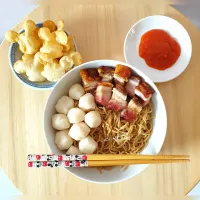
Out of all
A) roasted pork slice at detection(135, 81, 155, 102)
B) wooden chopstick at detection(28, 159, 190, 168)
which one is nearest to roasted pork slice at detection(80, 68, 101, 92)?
roasted pork slice at detection(135, 81, 155, 102)

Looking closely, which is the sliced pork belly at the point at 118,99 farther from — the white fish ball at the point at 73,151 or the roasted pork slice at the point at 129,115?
the white fish ball at the point at 73,151

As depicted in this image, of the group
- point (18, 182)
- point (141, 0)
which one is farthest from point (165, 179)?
point (141, 0)

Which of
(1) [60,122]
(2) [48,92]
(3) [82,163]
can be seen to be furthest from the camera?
(2) [48,92]

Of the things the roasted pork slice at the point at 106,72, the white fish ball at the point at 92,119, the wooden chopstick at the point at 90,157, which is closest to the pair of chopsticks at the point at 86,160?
the wooden chopstick at the point at 90,157

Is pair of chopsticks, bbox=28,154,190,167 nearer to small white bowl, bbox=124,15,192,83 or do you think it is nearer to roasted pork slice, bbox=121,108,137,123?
roasted pork slice, bbox=121,108,137,123

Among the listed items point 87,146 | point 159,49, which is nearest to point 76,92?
point 87,146

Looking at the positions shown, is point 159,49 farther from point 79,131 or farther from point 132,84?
point 79,131
